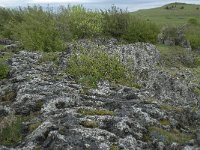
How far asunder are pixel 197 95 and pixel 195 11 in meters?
80.1

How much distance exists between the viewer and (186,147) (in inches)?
586

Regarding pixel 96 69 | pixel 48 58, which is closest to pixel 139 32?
pixel 48 58

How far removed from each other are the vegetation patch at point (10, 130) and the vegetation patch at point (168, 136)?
456 cm

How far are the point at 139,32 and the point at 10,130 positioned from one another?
102 feet

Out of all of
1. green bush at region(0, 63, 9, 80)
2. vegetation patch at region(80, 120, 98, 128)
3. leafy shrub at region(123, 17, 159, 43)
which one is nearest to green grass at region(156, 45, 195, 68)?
leafy shrub at region(123, 17, 159, 43)

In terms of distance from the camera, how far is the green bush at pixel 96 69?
23812mm

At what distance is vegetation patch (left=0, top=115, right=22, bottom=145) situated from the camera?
1560 centimetres

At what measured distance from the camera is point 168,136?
1565cm

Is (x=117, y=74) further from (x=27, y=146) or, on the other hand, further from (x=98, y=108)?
(x=27, y=146)

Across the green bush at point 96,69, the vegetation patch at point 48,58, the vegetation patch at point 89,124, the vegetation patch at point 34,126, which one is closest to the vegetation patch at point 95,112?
the vegetation patch at point 89,124

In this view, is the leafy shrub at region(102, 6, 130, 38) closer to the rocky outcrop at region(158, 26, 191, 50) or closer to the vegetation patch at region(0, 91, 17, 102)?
the rocky outcrop at region(158, 26, 191, 50)

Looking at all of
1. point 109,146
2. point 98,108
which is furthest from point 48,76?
point 109,146

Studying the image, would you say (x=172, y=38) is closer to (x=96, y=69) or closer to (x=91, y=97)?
(x=96, y=69)

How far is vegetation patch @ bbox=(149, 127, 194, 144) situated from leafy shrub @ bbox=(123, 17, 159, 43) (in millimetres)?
28733
